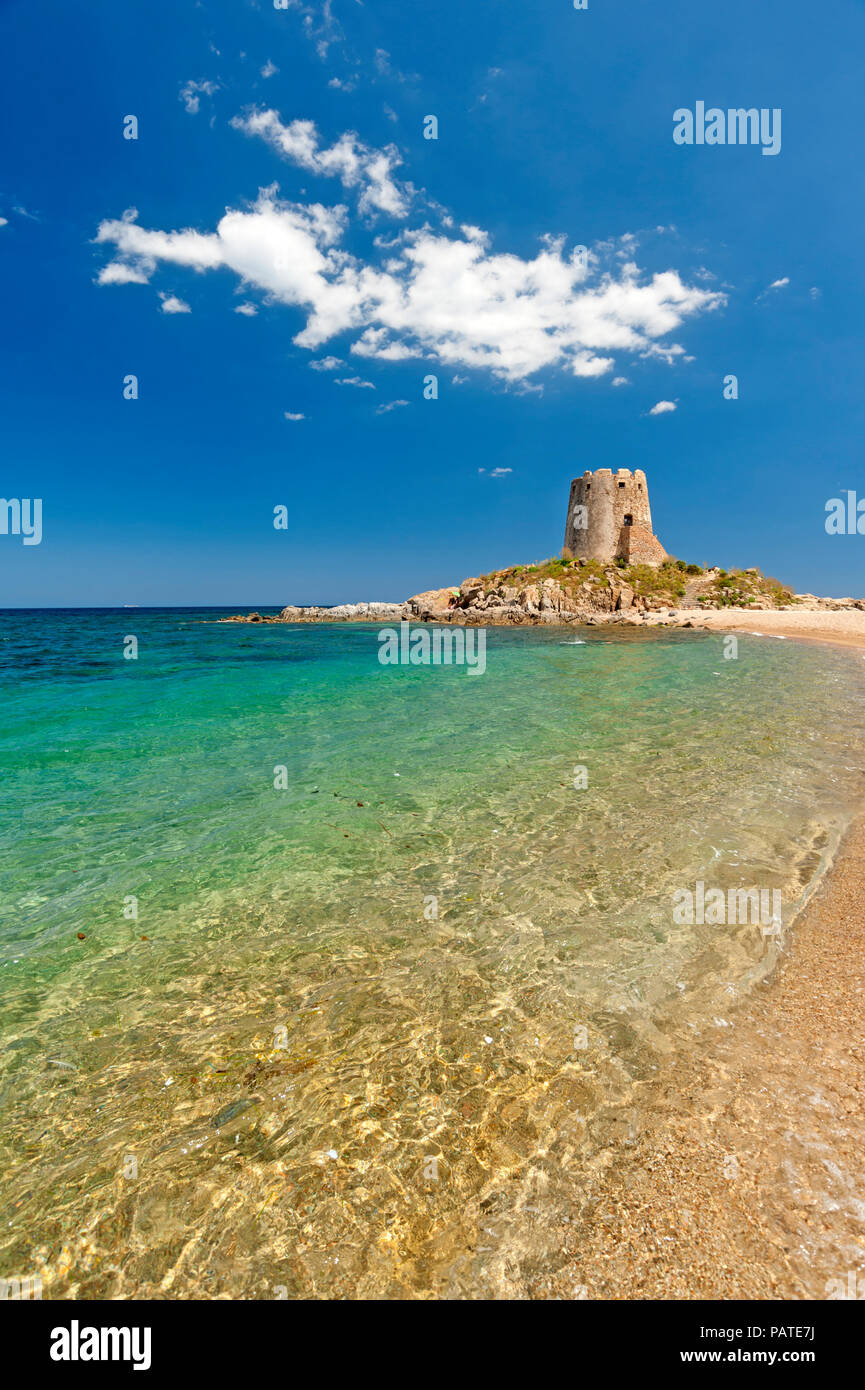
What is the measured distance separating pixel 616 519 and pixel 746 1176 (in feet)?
248

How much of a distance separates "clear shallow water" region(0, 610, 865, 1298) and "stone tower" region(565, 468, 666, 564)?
210ft

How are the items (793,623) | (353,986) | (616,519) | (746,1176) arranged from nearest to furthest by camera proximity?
1. (746,1176)
2. (353,986)
3. (793,623)
4. (616,519)

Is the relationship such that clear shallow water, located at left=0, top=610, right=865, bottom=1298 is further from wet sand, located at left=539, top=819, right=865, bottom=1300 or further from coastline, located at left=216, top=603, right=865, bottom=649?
coastline, located at left=216, top=603, right=865, bottom=649

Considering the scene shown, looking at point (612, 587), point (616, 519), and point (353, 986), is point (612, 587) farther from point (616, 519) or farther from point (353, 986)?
point (353, 986)

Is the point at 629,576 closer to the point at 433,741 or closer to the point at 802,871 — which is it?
the point at 433,741

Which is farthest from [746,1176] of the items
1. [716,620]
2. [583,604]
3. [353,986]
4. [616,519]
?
[616,519]

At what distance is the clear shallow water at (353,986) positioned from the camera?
2.56 metres

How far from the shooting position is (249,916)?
5.27m

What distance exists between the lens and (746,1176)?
2.65 m

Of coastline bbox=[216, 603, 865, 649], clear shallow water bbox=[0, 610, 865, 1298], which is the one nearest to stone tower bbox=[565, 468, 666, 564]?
coastline bbox=[216, 603, 865, 649]

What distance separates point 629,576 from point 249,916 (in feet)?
221

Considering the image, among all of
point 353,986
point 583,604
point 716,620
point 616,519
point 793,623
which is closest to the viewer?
point 353,986

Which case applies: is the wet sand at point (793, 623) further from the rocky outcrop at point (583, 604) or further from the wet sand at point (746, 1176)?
the wet sand at point (746, 1176)
